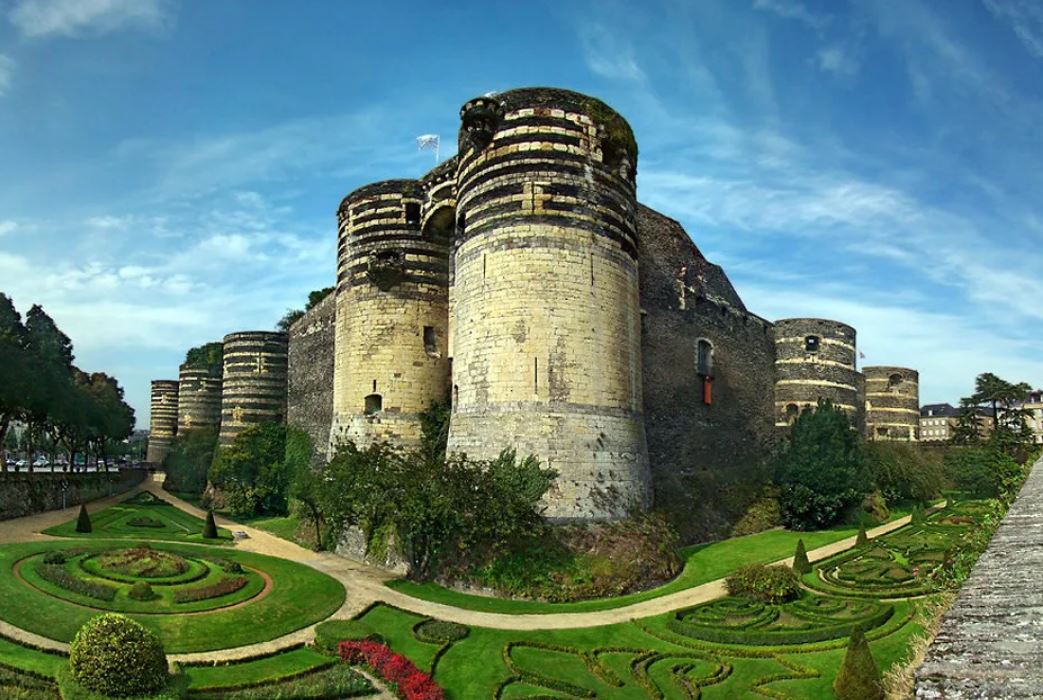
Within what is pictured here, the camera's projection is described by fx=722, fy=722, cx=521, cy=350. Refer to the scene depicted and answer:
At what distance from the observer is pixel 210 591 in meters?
17.8

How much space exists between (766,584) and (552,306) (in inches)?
383

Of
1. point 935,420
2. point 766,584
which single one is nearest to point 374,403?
point 766,584

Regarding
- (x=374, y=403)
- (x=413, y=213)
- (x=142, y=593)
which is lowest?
(x=142, y=593)

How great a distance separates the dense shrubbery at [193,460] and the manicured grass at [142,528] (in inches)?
359

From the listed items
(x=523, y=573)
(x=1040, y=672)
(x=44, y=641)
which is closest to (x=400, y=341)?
(x=523, y=573)

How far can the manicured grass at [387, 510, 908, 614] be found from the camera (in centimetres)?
1911

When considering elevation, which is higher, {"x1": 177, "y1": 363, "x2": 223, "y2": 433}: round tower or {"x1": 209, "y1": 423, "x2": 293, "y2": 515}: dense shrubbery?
{"x1": 177, "y1": 363, "x2": 223, "y2": 433}: round tower

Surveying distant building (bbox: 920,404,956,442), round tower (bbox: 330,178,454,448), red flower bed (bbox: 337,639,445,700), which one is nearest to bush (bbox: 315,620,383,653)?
red flower bed (bbox: 337,639,445,700)

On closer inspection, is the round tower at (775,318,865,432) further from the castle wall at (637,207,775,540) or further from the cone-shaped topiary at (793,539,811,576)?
the cone-shaped topiary at (793,539,811,576)

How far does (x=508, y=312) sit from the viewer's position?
2191cm

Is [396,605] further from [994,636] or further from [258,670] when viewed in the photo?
[994,636]

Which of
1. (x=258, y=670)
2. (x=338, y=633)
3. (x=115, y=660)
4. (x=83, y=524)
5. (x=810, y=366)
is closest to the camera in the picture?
(x=115, y=660)

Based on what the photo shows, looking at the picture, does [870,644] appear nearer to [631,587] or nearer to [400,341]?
[631,587]

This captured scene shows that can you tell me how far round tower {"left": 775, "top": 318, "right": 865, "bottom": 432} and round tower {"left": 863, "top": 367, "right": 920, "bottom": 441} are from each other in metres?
13.6
